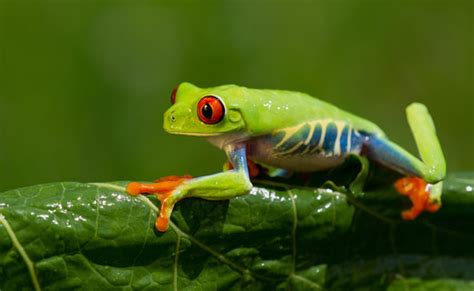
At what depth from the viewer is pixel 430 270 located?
2.60 m

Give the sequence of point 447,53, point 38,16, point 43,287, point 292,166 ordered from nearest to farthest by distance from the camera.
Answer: point 43,287
point 292,166
point 38,16
point 447,53

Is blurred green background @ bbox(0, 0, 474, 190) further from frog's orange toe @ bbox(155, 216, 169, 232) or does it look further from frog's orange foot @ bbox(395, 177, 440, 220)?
frog's orange toe @ bbox(155, 216, 169, 232)

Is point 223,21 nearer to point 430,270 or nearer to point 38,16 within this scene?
point 38,16

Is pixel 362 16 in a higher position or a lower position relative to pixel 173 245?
higher

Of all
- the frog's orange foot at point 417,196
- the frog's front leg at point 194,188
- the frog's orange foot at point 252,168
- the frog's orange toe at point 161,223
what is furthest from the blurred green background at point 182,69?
the frog's orange toe at point 161,223

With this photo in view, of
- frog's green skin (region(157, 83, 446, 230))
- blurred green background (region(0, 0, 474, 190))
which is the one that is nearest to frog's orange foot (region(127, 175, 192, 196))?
frog's green skin (region(157, 83, 446, 230))

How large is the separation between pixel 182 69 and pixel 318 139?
263 centimetres

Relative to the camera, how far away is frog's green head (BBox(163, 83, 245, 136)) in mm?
2461

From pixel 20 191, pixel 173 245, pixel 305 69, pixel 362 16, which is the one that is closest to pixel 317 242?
pixel 173 245

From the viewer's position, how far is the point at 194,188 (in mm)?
2293

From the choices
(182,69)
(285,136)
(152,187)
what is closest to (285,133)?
(285,136)

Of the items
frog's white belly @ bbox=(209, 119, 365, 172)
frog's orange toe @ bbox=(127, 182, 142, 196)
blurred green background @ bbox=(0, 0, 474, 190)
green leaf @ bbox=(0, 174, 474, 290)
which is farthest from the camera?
blurred green background @ bbox=(0, 0, 474, 190)

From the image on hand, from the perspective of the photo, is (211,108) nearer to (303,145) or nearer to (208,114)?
(208,114)

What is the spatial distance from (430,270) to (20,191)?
45.7 inches
